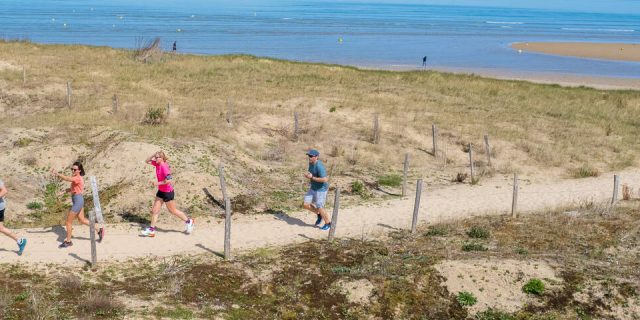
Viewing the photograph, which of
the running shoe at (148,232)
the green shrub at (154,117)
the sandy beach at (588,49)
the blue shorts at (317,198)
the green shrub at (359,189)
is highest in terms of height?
the sandy beach at (588,49)

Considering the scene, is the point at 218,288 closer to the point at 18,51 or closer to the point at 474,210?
the point at 474,210

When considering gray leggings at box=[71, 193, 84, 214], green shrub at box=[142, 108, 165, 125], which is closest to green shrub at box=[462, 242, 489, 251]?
gray leggings at box=[71, 193, 84, 214]

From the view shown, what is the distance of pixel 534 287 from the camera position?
13.9 metres

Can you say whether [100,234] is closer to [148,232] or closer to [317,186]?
[148,232]

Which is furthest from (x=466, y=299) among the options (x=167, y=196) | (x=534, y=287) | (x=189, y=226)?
(x=167, y=196)

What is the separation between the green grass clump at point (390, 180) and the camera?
2203cm

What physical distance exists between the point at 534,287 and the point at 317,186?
5.44 metres

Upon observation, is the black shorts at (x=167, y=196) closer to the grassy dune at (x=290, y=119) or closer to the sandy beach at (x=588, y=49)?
the grassy dune at (x=290, y=119)

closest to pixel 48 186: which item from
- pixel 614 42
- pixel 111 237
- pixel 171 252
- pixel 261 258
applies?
pixel 111 237

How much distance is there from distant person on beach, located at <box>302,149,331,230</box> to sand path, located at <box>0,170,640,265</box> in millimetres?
628

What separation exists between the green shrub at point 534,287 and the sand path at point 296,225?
4.10m

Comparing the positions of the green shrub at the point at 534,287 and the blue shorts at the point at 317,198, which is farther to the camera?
the blue shorts at the point at 317,198

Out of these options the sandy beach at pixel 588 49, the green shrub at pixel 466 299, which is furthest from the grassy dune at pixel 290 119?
the sandy beach at pixel 588 49

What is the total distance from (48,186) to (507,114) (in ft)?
75.5
